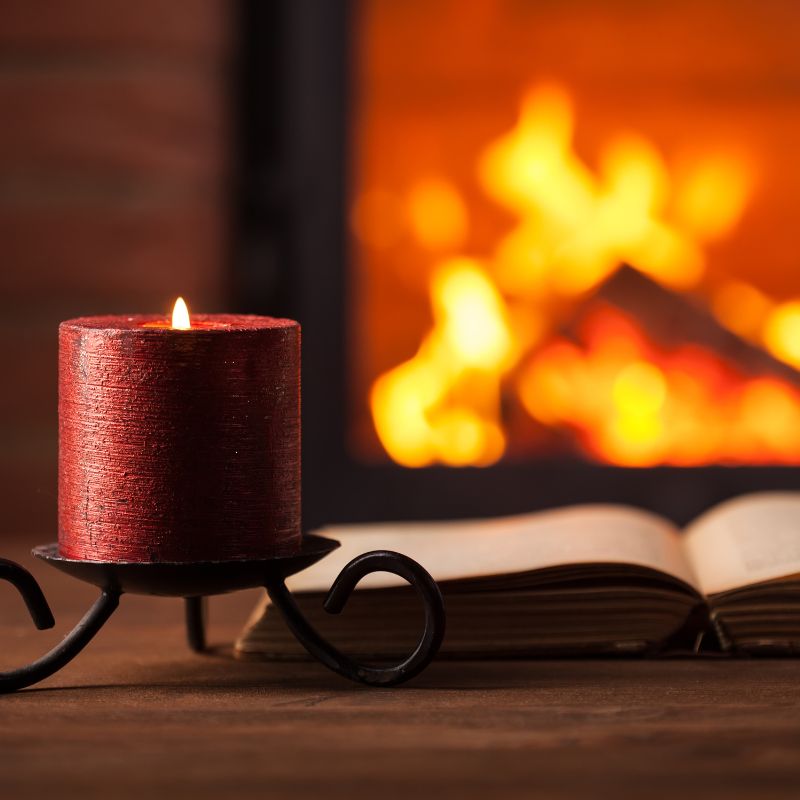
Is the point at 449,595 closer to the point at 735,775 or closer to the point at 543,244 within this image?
the point at 735,775

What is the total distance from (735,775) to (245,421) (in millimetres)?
272

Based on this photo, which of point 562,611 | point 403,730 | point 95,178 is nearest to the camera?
point 403,730

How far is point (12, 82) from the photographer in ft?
5.49

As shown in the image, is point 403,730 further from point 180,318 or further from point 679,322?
point 679,322

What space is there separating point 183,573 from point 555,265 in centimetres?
120

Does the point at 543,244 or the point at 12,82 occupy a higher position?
the point at 12,82

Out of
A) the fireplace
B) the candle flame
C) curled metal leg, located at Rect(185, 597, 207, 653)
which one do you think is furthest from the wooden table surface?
the fireplace

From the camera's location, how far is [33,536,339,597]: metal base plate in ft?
2.00

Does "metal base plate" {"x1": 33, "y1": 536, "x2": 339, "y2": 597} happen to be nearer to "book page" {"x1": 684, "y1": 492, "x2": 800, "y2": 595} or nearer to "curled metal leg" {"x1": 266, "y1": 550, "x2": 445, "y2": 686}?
"curled metal leg" {"x1": 266, "y1": 550, "x2": 445, "y2": 686}

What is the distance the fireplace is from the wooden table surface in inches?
38.4

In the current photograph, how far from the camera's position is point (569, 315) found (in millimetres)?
1743

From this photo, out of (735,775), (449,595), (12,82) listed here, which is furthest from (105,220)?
(735,775)

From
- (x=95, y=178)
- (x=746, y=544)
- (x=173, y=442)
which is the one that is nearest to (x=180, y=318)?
(x=173, y=442)

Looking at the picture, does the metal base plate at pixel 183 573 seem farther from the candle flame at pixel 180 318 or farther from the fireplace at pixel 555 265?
the fireplace at pixel 555 265
